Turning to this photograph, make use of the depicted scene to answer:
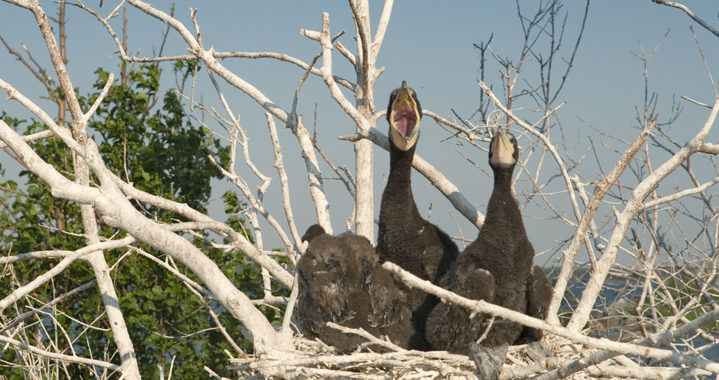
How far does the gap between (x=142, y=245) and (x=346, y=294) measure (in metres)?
3.41

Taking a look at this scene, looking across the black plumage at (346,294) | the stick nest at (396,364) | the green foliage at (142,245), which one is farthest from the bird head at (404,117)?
the green foliage at (142,245)

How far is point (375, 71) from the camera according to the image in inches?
198

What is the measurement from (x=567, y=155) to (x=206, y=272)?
9.64 ft

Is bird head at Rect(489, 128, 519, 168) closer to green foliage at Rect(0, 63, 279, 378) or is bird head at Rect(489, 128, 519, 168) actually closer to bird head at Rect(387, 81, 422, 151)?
bird head at Rect(387, 81, 422, 151)

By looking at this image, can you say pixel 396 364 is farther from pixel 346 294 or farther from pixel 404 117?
pixel 404 117

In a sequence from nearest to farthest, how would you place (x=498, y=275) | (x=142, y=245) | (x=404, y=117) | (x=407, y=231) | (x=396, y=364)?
1. (x=396, y=364)
2. (x=498, y=275)
3. (x=404, y=117)
4. (x=407, y=231)
5. (x=142, y=245)

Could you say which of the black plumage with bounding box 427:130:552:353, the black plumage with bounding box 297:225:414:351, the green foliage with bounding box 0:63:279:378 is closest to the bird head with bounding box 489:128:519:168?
the black plumage with bounding box 427:130:552:353

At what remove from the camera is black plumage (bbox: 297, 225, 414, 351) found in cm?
389

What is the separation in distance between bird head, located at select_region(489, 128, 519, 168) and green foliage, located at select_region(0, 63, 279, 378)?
319cm

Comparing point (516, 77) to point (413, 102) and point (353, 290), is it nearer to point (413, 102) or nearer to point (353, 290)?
point (413, 102)

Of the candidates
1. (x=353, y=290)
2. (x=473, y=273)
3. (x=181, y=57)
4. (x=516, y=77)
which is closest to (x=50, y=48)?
(x=181, y=57)

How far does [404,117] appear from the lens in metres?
4.10

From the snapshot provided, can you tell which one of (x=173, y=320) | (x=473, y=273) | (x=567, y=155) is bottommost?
(x=173, y=320)

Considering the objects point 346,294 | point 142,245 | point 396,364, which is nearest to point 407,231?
point 346,294
